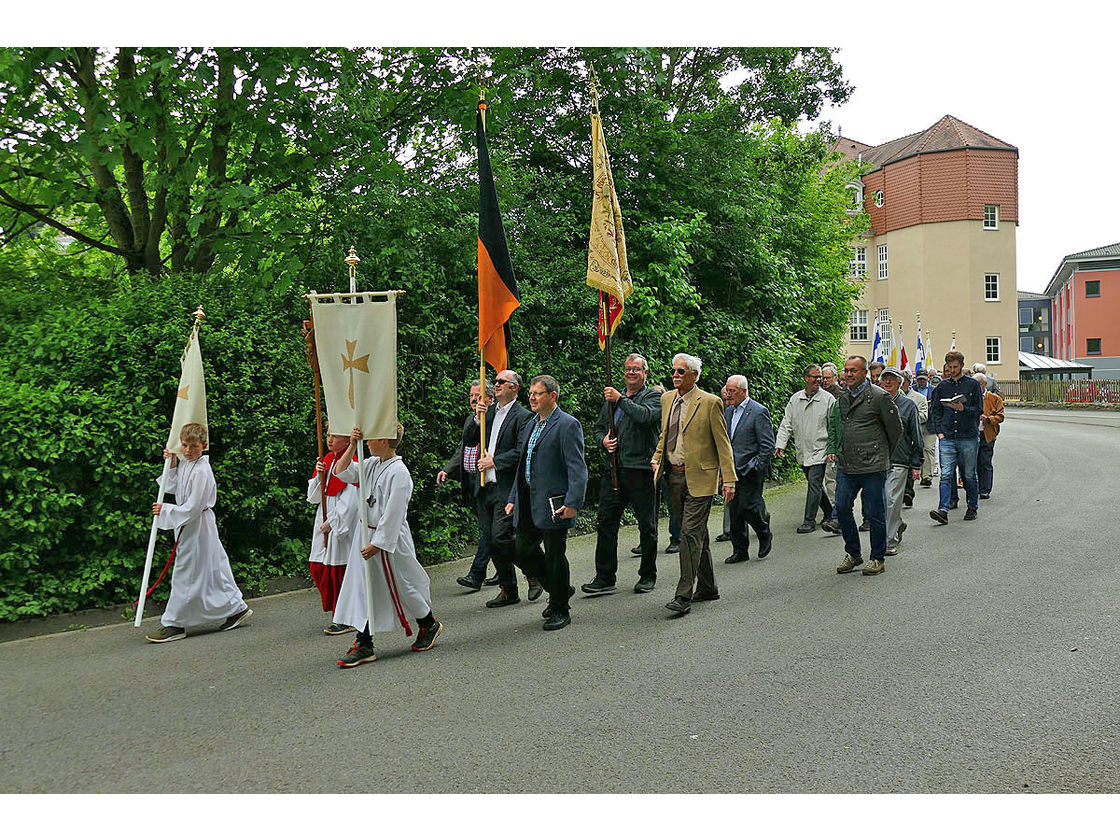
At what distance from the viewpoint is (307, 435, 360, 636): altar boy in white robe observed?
7.81 meters

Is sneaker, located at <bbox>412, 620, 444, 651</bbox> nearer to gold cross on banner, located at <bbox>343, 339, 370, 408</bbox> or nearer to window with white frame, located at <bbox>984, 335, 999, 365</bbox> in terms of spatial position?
gold cross on banner, located at <bbox>343, 339, 370, 408</bbox>

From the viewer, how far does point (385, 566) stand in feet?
23.4

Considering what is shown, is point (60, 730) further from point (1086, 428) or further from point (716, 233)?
point (1086, 428)

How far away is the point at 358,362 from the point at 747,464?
5.45 metres

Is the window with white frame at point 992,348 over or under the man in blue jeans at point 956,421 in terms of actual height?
over

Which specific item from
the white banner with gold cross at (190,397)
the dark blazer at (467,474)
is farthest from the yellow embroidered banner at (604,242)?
the white banner with gold cross at (190,397)

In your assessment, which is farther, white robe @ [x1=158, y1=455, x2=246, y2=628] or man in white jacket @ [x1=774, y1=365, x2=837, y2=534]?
man in white jacket @ [x1=774, y1=365, x2=837, y2=534]

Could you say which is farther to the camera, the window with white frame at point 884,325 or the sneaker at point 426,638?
the window with white frame at point 884,325

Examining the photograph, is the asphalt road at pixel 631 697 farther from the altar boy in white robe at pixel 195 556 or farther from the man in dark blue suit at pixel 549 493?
the man in dark blue suit at pixel 549 493

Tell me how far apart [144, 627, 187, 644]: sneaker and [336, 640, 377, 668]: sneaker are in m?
1.79

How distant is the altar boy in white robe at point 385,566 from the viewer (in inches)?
276

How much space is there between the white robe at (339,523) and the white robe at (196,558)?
2.99 ft

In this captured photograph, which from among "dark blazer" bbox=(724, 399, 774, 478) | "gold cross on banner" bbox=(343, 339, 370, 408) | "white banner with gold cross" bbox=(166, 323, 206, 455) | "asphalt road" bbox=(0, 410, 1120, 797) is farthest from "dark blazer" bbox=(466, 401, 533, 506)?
"dark blazer" bbox=(724, 399, 774, 478)

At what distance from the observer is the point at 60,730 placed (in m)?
5.60
